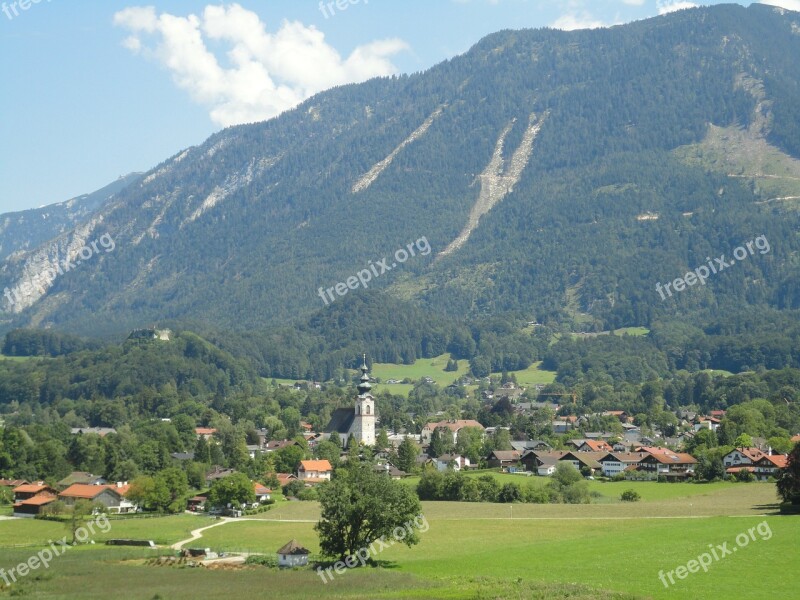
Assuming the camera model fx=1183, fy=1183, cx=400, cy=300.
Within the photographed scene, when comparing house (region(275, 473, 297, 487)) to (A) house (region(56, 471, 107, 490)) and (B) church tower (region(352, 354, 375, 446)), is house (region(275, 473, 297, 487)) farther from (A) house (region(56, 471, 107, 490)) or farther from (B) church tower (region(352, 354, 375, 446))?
(B) church tower (region(352, 354, 375, 446))

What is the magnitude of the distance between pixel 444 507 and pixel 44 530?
3032 centimetres

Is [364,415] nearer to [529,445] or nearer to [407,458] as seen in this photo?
[529,445]

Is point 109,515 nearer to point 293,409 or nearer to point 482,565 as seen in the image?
point 482,565

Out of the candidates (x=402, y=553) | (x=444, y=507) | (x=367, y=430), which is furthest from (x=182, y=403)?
(x=402, y=553)

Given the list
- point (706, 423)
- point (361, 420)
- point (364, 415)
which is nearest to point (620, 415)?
point (706, 423)

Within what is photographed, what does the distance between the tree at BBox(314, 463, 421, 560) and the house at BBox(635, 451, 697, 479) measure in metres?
58.7

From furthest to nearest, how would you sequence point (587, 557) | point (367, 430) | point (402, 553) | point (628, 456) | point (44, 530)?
1. point (367, 430)
2. point (628, 456)
3. point (44, 530)
4. point (402, 553)
5. point (587, 557)

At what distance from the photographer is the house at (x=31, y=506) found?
97.5 m

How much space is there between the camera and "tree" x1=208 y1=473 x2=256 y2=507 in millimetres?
98000

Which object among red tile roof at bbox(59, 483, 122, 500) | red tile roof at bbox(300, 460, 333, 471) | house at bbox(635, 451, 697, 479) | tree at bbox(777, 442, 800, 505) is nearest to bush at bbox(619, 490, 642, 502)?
tree at bbox(777, 442, 800, 505)

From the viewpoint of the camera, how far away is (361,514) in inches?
2594

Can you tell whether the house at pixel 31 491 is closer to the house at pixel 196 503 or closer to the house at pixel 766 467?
the house at pixel 196 503

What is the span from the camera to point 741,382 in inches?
7574

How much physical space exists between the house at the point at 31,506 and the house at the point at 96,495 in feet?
5.24
